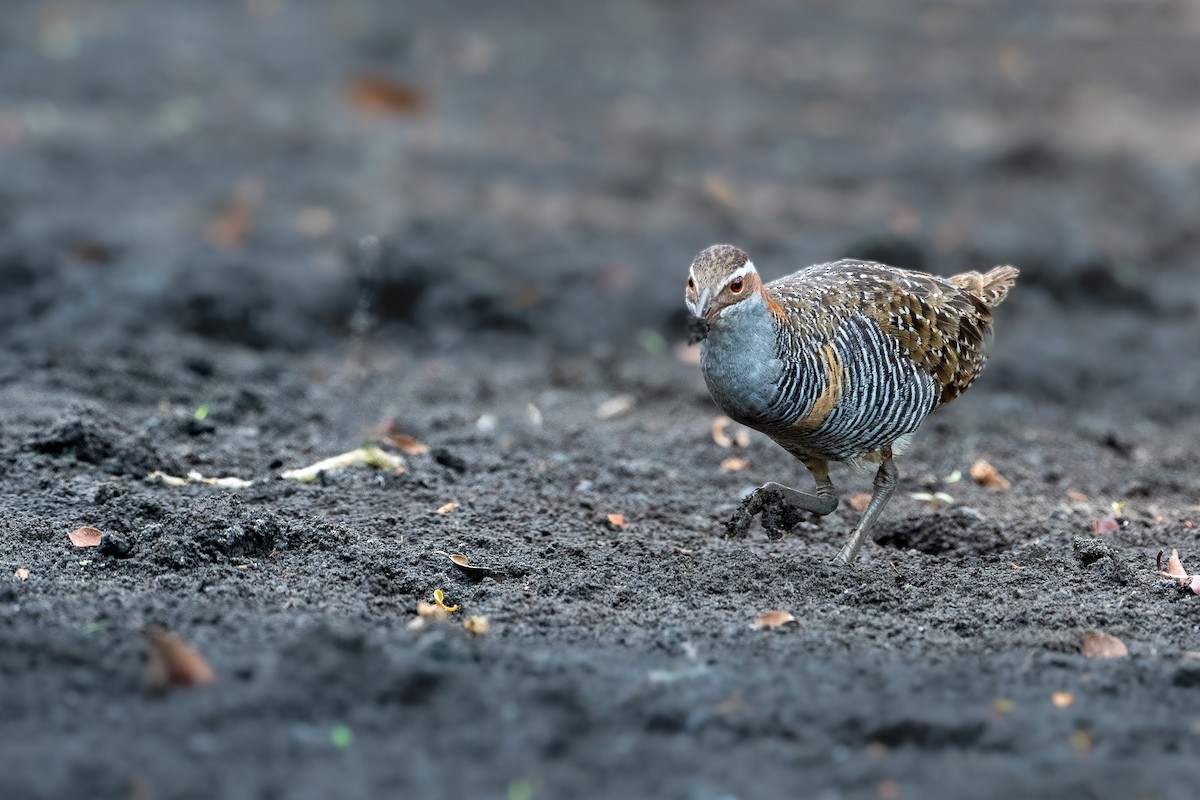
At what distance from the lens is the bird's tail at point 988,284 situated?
21.8 feet

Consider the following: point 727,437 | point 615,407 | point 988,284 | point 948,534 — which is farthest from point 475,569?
point 988,284

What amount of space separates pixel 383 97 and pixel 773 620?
365 inches

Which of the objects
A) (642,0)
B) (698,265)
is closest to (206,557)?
(698,265)

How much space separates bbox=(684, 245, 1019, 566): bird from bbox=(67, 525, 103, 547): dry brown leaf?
247cm

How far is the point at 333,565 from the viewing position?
5324 mm

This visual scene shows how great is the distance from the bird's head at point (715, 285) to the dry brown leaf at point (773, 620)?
1056 mm

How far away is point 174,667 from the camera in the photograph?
392 centimetres

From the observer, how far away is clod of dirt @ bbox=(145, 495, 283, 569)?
17.2ft

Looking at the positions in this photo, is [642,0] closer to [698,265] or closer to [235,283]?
[235,283]

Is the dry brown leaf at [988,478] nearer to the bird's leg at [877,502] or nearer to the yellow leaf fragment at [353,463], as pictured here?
the bird's leg at [877,502]

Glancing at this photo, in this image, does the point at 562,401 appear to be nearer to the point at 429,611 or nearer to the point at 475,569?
the point at 475,569

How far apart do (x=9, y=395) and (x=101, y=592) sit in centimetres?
301

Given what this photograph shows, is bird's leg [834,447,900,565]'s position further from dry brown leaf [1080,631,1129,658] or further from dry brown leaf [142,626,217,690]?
dry brown leaf [142,626,217,690]

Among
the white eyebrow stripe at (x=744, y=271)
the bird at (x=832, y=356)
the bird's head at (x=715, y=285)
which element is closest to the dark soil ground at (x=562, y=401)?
the bird at (x=832, y=356)
